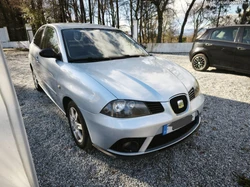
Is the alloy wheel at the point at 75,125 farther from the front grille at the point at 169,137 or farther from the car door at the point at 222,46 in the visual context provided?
the car door at the point at 222,46

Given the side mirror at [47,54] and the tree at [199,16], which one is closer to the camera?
the side mirror at [47,54]

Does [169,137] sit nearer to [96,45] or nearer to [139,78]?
[139,78]

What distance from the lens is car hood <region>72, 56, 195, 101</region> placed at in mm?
1699


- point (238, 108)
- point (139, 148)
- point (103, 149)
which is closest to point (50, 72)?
point (103, 149)

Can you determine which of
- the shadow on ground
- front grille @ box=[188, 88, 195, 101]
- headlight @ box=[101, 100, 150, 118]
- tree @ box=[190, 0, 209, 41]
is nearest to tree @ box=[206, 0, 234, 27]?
tree @ box=[190, 0, 209, 41]

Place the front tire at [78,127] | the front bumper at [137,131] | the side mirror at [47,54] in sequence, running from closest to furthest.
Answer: the front bumper at [137,131]
the front tire at [78,127]
the side mirror at [47,54]

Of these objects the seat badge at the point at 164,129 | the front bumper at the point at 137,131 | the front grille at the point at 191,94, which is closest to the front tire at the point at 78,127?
the front bumper at the point at 137,131

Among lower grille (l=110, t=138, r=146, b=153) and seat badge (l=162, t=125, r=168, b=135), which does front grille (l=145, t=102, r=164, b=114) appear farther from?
lower grille (l=110, t=138, r=146, b=153)

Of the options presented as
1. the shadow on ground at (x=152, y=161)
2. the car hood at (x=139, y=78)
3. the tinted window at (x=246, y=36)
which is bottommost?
the shadow on ground at (x=152, y=161)

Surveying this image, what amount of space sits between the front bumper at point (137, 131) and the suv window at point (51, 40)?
55.1 inches

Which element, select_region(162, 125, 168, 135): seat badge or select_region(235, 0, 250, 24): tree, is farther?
select_region(235, 0, 250, 24): tree

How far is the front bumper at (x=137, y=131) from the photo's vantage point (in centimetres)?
157

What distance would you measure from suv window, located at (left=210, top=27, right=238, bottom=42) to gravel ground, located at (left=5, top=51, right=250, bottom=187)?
2.98 meters

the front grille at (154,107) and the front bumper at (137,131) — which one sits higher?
the front grille at (154,107)
